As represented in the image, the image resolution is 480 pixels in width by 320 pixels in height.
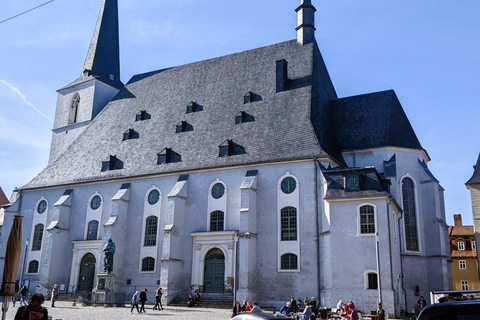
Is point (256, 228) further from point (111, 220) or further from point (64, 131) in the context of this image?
point (64, 131)

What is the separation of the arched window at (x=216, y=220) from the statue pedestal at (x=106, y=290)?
6.85 metres

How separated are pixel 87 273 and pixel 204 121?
13713mm

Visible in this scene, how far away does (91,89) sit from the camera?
43.8 meters

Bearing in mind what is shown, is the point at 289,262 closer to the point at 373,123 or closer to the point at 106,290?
the point at 106,290

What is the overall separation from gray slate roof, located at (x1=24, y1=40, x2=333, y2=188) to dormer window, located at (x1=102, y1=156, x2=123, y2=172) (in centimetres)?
36

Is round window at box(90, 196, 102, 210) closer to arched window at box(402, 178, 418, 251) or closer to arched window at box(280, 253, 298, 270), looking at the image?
arched window at box(280, 253, 298, 270)

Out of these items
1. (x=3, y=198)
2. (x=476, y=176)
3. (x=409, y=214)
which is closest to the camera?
(x=409, y=214)

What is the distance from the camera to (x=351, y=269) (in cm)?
2536

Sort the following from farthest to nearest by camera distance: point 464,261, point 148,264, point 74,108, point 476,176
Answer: point 464,261, point 74,108, point 476,176, point 148,264

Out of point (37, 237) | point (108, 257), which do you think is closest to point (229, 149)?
point (108, 257)

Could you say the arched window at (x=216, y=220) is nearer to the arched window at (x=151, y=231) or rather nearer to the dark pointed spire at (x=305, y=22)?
the arched window at (x=151, y=231)

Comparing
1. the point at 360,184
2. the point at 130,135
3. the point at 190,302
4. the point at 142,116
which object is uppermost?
the point at 142,116

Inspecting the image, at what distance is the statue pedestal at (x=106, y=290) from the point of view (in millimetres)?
28422

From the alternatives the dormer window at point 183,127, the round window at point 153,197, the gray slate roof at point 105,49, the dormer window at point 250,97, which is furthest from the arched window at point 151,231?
the gray slate roof at point 105,49
